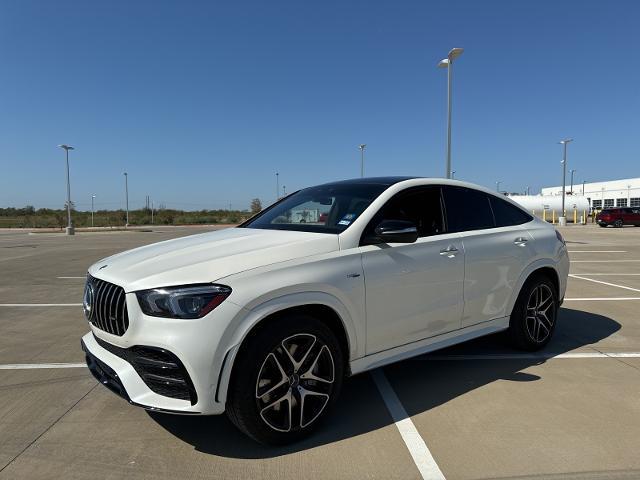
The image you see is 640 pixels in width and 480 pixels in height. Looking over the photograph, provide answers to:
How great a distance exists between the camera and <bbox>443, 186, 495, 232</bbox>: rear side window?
411 centimetres

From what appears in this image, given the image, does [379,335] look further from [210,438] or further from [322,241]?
[210,438]

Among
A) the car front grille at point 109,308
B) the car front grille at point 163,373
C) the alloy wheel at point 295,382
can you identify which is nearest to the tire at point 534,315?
the alloy wheel at point 295,382

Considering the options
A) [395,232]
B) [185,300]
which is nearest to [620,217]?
[395,232]

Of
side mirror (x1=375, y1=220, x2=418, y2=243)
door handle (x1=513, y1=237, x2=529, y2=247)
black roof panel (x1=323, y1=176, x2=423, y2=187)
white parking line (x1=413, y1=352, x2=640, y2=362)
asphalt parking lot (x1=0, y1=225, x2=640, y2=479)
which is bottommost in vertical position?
asphalt parking lot (x1=0, y1=225, x2=640, y2=479)

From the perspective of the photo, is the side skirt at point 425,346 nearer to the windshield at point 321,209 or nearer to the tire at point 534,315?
the tire at point 534,315

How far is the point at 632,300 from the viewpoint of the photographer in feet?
23.9

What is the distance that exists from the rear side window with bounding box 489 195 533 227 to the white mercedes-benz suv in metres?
0.21

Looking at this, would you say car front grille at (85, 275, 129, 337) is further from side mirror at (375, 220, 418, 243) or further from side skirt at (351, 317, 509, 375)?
side mirror at (375, 220, 418, 243)

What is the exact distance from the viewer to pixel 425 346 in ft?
12.1

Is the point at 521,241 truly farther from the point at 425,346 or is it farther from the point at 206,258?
the point at 206,258

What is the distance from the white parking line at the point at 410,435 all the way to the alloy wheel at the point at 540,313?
168 centimetres

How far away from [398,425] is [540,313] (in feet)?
7.57

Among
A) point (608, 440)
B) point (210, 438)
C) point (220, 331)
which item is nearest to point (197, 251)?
point (220, 331)

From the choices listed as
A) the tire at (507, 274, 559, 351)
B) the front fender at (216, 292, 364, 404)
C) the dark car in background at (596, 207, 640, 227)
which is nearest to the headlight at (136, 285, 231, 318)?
the front fender at (216, 292, 364, 404)
